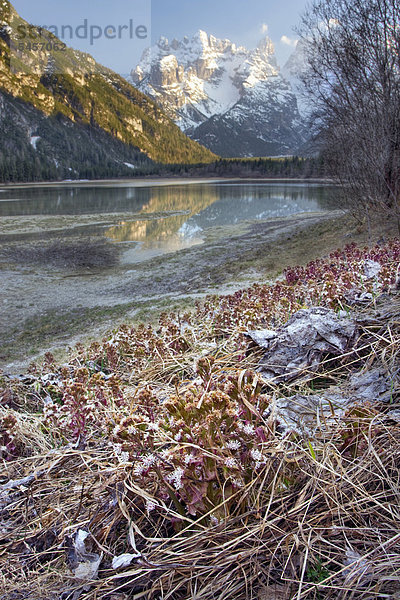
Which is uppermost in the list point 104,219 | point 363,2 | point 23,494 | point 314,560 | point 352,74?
point 363,2

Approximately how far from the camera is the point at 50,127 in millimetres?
181875

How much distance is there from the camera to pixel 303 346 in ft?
8.73

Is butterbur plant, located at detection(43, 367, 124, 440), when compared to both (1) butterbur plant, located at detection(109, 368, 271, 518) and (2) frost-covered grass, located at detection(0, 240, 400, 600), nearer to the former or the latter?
(2) frost-covered grass, located at detection(0, 240, 400, 600)

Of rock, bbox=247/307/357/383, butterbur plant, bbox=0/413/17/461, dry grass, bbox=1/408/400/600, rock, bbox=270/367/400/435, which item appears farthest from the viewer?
rock, bbox=247/307/357/383

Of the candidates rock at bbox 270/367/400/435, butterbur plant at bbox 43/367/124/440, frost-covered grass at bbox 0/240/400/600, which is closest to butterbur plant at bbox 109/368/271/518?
frost-covered grass at bbox 0/240/400/600

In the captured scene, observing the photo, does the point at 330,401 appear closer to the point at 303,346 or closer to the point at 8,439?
the point at 303,346

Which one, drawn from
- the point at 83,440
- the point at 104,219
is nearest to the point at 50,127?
the point at 104,219

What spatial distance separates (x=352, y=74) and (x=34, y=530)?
14585 mm

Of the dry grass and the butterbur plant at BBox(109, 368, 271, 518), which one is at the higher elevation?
the butterbur plant at BBox(109, 368, 271, 518)

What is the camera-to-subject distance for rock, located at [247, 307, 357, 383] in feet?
8.34

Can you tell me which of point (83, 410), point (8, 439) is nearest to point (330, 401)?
point (83, 410)

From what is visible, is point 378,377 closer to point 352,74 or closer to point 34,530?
point 34,530

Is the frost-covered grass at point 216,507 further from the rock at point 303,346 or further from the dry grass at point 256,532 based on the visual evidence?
the rock at point 303,346

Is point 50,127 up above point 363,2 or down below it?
above
